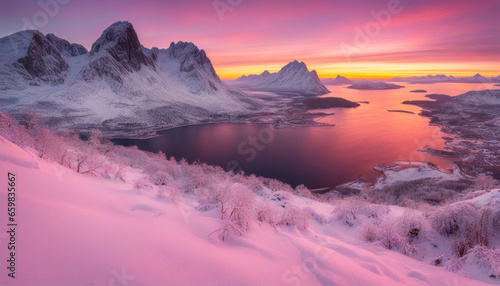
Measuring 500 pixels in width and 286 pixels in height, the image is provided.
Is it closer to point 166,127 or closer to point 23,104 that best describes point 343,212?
point 166,127

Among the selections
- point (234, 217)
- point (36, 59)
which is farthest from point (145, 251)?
point (36, 59)

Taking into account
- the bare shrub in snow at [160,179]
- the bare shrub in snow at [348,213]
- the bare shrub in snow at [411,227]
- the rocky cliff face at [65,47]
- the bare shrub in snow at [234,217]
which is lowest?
the bare shrub in snow at [348,213]

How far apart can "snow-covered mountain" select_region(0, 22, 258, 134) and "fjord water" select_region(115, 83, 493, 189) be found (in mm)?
25945

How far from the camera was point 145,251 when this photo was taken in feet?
21.9

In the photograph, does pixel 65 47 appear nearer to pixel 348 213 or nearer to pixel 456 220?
pixel 348 213

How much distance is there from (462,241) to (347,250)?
7.87 metres

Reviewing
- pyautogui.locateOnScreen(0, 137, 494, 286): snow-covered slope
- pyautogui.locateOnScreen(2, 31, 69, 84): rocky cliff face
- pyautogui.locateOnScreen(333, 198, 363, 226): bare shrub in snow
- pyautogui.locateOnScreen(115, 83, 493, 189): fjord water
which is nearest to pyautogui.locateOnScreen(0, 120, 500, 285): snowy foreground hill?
pyautogui.locateOnScreen(0, 137, 494, 286): snow-covered slope

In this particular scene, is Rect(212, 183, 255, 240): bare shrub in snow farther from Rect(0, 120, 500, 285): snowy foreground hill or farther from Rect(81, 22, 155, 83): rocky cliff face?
Rect(81, 22, 155, 83): rocky cliff face

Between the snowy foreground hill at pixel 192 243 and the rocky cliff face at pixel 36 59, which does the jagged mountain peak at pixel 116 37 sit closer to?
the rocky cliff face at pixel 36 59

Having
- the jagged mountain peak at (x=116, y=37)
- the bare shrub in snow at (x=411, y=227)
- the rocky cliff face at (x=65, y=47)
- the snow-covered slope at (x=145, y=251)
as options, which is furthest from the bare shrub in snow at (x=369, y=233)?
the rocky cliff face at (x=65, y=47)

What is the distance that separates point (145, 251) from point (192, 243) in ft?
5.98

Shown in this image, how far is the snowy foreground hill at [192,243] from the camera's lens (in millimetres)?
5609

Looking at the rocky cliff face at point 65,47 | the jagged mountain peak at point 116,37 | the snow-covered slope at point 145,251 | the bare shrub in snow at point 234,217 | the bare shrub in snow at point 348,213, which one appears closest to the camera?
the snow-covered slope at point 145,251

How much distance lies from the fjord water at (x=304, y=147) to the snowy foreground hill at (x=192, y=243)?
34.9 meters
